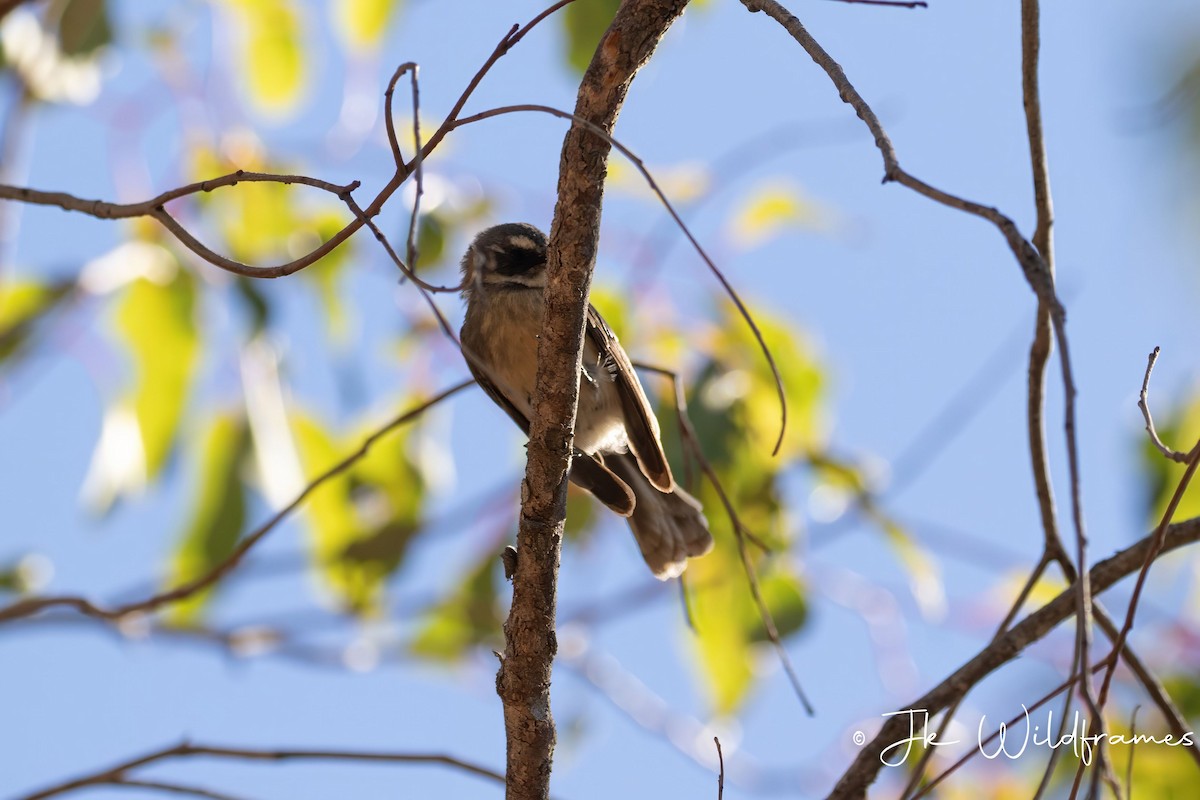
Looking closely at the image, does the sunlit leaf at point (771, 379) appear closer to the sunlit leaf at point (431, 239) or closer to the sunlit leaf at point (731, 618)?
the sunlit leaf at point (731, 618)

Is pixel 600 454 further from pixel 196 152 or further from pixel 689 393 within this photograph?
pixel 196 152

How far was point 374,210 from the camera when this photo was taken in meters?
1.90

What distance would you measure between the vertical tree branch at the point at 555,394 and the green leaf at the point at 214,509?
2.11m

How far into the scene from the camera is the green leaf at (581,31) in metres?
3.51

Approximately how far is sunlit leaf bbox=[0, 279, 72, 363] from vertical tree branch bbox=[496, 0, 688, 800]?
2479 millimetres

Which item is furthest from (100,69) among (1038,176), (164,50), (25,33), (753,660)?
(1038,176)

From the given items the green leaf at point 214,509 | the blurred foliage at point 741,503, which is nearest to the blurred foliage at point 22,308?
the green leaf at point 214,509

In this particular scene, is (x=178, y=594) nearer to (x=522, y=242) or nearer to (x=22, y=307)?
(x=522, y=242)

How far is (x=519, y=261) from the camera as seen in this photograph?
13.3 feet

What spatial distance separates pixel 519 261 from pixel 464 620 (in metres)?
1.59

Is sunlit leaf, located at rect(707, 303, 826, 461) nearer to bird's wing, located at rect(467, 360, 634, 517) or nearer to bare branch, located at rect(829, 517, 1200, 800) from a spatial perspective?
bird's wing, located at rect(467, 360, 634, 517)

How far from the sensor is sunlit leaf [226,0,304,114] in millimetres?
4699

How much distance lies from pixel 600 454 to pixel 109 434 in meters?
1.64

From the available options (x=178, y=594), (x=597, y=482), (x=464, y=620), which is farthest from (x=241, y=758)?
(x=464, y=620)
